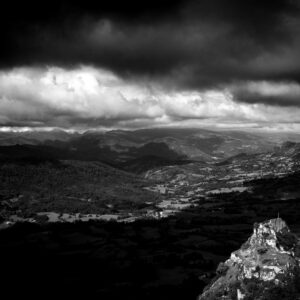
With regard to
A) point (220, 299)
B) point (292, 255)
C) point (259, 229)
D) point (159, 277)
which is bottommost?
point (159, 277)

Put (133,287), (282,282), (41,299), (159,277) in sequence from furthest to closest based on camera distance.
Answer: (159,277) → (133,287) → (41,299) → (282,282)

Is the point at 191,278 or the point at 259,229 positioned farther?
the point at 191,278

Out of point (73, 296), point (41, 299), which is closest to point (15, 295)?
point (41, 299)

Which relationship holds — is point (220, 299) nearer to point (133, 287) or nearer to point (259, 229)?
point (259, 229)

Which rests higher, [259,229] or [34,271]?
[259,229]

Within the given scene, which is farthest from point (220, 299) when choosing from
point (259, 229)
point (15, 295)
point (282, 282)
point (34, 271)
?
point (34, 271)

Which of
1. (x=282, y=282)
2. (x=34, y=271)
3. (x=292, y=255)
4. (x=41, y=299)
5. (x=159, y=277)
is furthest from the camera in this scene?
(x=34, y=271)
